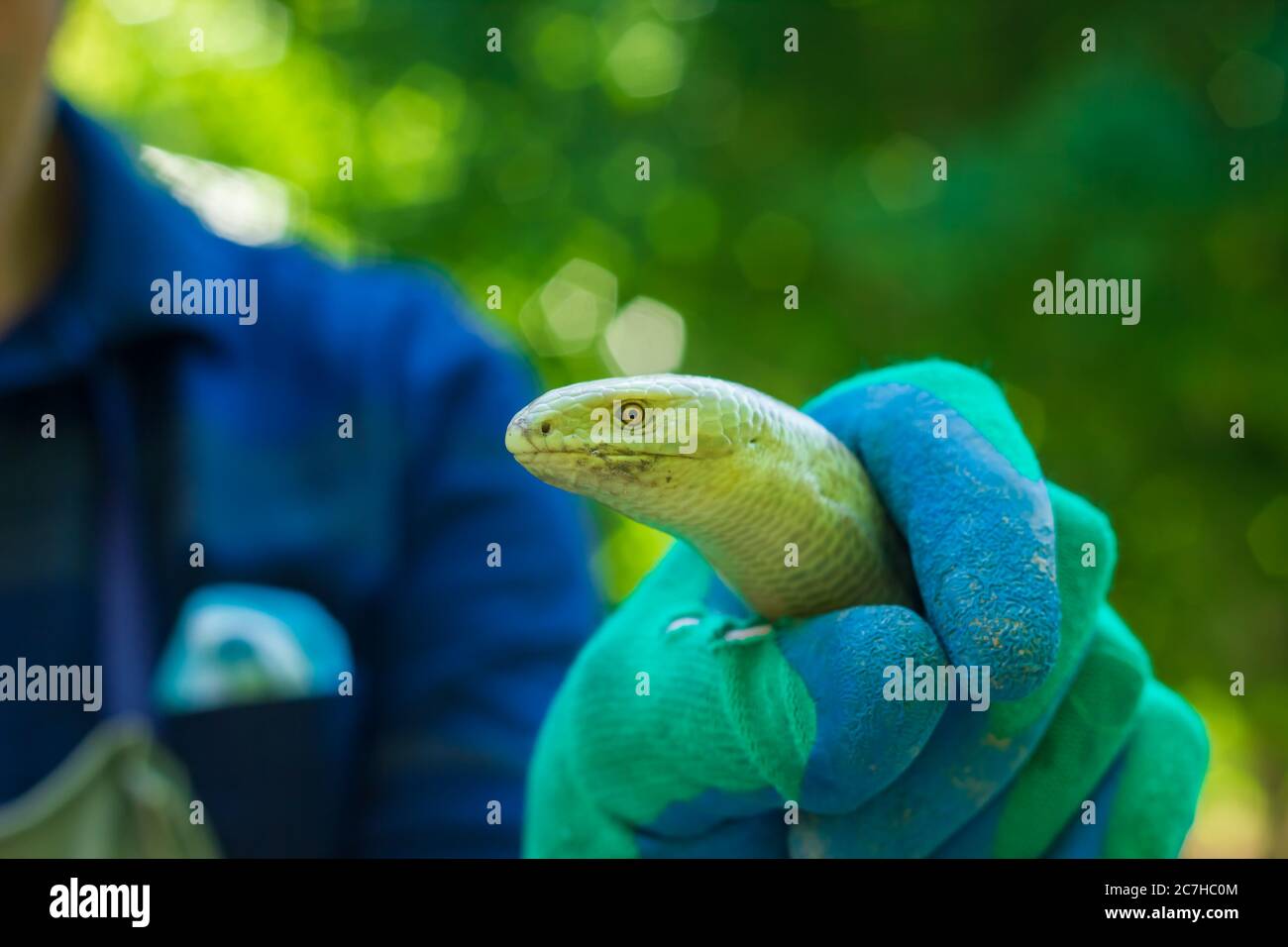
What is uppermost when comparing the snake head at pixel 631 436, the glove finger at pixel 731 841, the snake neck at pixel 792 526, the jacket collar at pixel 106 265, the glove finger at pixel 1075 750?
the jacket collar at pixel 106 265

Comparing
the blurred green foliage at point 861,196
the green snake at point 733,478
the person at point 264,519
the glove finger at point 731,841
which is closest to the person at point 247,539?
the person at point 264,519

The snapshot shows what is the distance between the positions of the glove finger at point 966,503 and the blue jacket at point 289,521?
67cm

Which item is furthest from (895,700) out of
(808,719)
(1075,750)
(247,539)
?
(247,539)

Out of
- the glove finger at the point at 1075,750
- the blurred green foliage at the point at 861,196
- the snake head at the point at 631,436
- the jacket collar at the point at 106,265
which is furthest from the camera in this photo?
the blurred green foliage at the point at 861,196

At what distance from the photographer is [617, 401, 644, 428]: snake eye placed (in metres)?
0.46

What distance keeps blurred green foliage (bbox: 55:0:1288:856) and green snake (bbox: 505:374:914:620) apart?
2.91ft

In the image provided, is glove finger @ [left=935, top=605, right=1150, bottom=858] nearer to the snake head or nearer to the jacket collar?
the snake head

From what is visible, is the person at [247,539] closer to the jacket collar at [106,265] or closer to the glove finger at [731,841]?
the jacket collar at [106,265]

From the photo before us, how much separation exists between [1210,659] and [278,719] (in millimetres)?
1252

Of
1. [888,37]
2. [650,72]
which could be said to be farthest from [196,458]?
[888,37]

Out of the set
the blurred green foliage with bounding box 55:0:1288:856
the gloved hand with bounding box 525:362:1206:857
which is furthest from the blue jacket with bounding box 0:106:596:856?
the gloved hand with bounding box 525:362:1206:857

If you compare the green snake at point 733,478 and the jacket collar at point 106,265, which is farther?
the jacket collar at point 106,265

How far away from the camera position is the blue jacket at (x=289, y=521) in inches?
42.2

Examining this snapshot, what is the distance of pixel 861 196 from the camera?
5.28 feet
